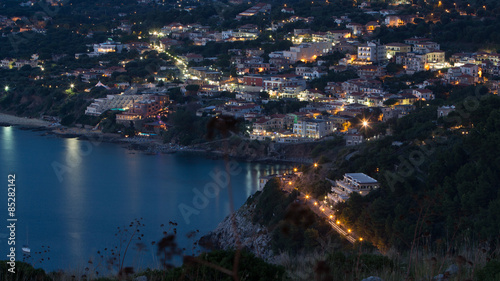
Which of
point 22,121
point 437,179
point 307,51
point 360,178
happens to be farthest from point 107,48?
point 437,179

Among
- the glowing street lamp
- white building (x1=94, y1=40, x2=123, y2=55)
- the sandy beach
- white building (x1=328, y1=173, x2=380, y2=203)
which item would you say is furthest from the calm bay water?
white building (x1=94, y1=40, x2=123, y2=55)

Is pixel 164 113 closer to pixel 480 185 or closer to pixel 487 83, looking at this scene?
pixel 487 83

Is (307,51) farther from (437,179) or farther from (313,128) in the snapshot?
(437,179)

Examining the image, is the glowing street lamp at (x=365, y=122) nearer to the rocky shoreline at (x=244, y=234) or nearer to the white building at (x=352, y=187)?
the rocky shoreline at (x=244, y=234)

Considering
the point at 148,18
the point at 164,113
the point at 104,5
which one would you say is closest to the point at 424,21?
the point at 164,113

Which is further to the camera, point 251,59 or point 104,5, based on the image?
point 104,5

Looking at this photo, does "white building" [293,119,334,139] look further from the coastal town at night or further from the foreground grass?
the foreground grass
